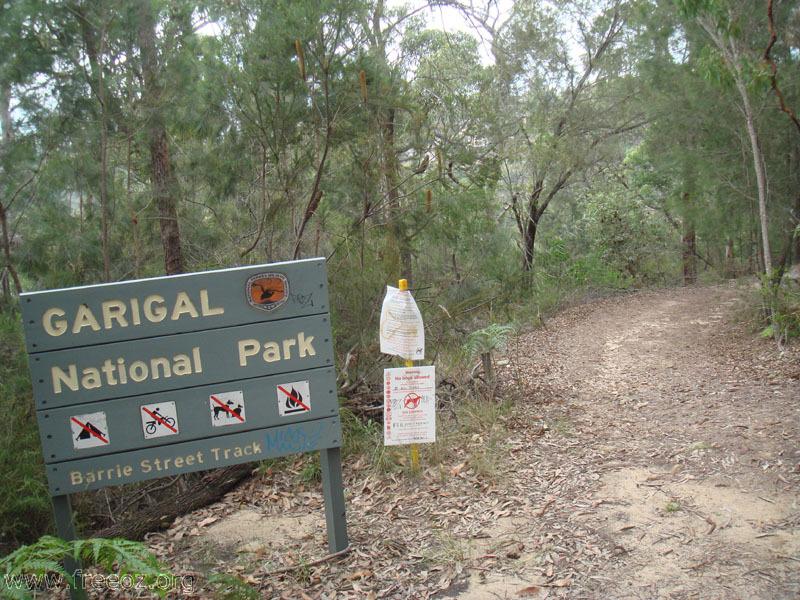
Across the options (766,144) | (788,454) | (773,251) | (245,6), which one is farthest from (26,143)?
(773,251)

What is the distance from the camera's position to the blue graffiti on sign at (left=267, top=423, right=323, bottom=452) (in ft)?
12.4

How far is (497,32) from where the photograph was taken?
14391 mm

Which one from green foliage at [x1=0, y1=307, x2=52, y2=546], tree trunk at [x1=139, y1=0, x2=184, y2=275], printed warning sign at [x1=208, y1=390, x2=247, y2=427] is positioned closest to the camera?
printed warning sign at [x1=208, y1=390, x2=247, y2=427]

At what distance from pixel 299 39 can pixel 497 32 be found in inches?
387

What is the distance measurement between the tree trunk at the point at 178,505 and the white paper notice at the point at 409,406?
1.57 m

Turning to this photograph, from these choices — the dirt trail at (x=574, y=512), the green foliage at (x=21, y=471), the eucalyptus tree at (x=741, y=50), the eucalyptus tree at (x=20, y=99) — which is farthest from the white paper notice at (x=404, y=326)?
the eucalyptus tree at (x=741, y=50)

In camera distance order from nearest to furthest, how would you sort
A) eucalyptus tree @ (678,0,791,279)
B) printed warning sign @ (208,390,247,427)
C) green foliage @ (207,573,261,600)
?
1. green foliage @ (207,573,261,600)
2. printed warning sign @ (208,390,247,427)
3. eucalyptus tree @ (678,0,791,279)

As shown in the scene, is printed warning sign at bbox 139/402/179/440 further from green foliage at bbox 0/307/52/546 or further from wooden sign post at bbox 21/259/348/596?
green foliage at bbox 0/307/52/546

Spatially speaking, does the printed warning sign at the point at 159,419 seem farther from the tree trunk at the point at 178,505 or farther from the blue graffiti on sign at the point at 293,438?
the tree trunk at the point at 178,505

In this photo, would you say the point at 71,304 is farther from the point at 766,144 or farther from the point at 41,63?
the point at 766,144

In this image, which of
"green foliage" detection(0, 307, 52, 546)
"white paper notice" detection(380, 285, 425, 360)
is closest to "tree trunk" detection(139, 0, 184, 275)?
"green foliage" detection(0, 307, 52, 546)

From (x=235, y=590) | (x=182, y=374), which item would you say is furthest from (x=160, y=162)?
(x=235, y=590)

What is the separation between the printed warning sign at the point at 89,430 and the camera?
349 cm

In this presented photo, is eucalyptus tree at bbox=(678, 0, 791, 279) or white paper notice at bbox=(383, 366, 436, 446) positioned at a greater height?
eucalyptus tree at bbox=(678, 0, 791, 279)
